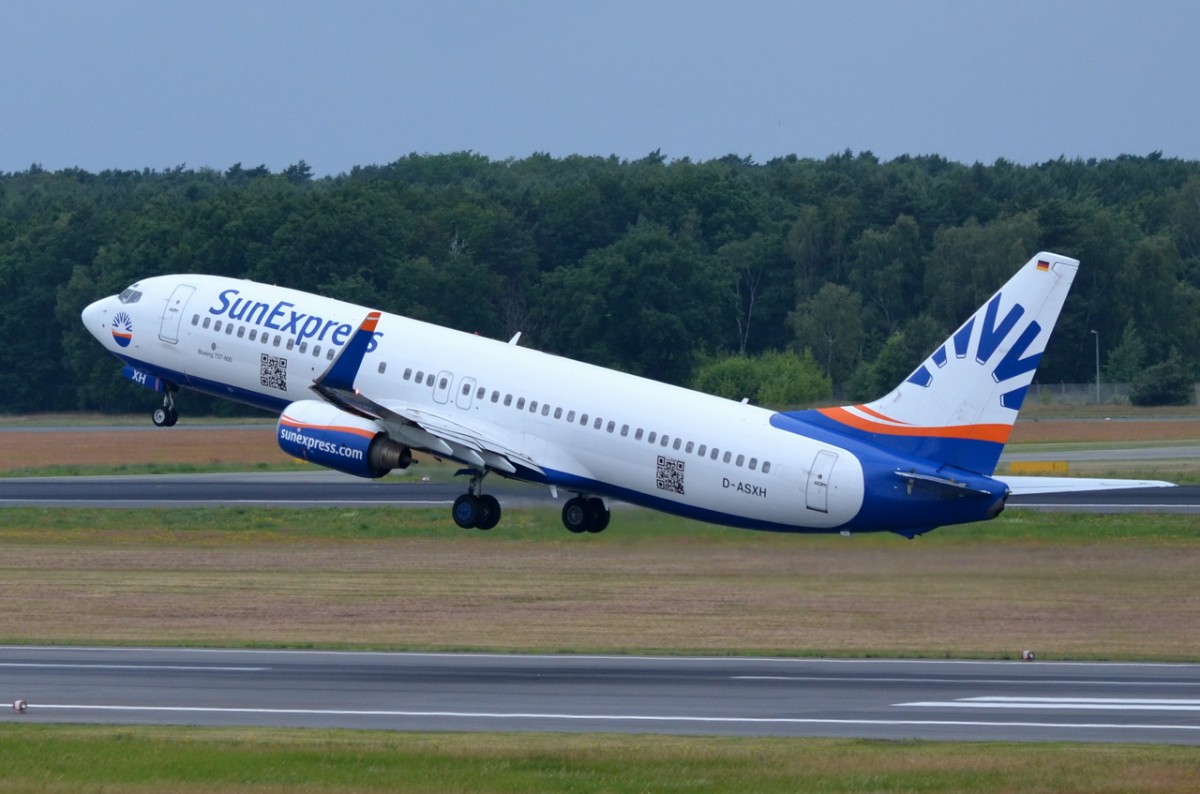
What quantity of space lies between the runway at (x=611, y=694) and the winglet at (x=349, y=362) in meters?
7.50

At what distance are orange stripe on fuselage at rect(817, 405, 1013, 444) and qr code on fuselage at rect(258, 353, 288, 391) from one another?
15456 mm

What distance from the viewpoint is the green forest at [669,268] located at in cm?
11738

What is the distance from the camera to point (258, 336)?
167ft

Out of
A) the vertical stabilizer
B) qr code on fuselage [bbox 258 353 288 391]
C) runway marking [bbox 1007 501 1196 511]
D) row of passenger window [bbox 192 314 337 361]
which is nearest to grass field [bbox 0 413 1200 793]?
the vertical stabilizer

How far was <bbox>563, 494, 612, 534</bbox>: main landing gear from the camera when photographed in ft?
157

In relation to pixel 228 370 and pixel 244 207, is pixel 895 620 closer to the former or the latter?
pixel 228 370

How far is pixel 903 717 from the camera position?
34.6 m

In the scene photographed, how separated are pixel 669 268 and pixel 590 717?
86.8m

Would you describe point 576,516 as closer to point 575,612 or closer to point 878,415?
point 575,612

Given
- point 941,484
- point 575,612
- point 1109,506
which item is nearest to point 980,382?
point 941,484

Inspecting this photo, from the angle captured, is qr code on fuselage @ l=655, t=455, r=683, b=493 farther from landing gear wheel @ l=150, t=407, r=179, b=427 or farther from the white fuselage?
landing gear wheel @ l=150, t=407, r=179, b=427

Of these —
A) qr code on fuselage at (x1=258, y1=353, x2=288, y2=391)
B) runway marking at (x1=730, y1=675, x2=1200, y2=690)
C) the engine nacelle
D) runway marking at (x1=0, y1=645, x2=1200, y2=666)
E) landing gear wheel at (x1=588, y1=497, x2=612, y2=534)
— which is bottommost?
runway marking at (x1=0, y1=645, x2=1200, y2=666)

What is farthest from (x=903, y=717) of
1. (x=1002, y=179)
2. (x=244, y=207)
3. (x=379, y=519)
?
(x=1002, y=179)

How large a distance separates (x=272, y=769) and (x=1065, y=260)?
70.9 feet
